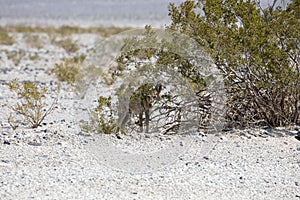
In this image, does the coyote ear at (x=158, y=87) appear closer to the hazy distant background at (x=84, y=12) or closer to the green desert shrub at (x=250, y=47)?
the green desert shrub at (x=250, y=47)

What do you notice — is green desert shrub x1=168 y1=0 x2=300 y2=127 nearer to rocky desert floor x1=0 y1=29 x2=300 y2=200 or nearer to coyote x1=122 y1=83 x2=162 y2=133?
rocky desert floor x1=0 y1=29 x2=300 y2=200

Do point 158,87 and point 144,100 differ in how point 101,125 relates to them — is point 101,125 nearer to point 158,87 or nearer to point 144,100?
point 144,100

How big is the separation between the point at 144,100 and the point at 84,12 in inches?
1663

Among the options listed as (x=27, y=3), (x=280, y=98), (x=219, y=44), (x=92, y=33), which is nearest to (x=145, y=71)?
(x=219, y=44)

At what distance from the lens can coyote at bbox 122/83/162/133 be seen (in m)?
7.22

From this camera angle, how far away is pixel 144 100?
725 cm

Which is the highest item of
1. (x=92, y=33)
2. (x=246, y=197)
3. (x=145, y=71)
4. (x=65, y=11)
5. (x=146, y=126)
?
(x=65, y=11)

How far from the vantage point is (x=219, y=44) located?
283 inches

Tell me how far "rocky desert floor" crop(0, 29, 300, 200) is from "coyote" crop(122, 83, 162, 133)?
27 cm

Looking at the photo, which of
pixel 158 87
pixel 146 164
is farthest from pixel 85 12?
pixel 146 164

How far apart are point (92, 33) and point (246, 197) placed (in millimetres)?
25220

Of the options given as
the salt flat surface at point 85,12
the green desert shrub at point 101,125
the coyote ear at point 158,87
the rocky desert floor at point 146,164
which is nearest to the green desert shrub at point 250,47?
the rocky desert floor at point 146,164

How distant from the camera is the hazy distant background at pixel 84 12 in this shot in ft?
143

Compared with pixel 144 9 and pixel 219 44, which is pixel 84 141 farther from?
pixel 144 9
